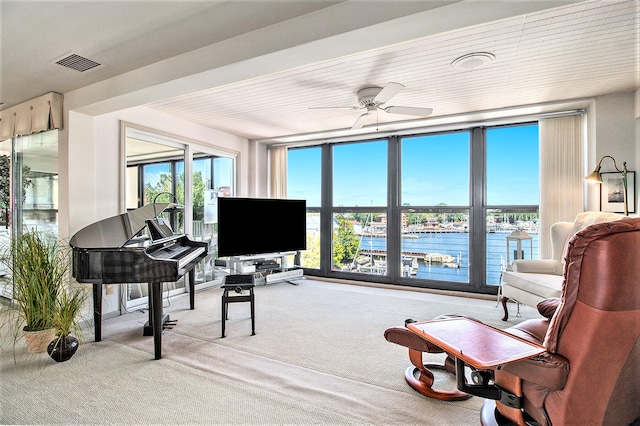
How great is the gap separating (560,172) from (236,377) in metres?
4.37

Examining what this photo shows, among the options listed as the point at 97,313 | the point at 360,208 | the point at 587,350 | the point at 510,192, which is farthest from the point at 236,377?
the point at 510,192

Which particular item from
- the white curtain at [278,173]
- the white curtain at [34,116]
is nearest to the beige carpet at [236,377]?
the white curtain at [34,116]

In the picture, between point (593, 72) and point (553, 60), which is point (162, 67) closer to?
point (553, 60)

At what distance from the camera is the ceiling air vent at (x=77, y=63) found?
269cm

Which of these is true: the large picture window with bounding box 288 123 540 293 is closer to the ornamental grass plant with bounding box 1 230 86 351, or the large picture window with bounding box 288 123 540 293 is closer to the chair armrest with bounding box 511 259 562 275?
the chair armrest with bounding box 511 259 562 275

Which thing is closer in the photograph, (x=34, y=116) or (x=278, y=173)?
(x=34, y=116)

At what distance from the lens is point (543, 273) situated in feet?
11.9

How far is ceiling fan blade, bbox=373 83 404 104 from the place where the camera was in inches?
110

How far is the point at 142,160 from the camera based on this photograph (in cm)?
439

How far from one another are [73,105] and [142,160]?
1.10 metres

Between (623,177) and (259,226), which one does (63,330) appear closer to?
(259,226)

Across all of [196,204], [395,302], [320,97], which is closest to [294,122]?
[320,97]

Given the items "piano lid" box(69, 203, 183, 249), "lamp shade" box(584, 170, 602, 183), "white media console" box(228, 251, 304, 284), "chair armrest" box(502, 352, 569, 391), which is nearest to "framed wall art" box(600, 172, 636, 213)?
"lamp shade" box(584, 170, 602, 183)

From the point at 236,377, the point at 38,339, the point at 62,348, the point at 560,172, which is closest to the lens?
the point at 236,377
